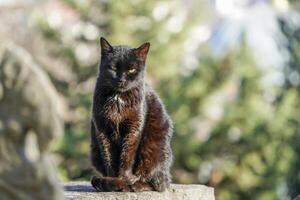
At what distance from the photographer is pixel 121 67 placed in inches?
225

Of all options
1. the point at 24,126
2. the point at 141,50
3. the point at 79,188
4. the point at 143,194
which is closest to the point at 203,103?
the point at 79,188

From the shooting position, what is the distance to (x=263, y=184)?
11531 millimetres

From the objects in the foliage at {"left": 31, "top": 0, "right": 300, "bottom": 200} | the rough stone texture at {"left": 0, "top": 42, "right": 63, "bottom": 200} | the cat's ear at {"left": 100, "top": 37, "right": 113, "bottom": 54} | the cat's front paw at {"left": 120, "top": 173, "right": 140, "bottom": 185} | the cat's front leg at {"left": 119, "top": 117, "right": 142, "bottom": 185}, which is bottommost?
the rough stone texture at {"left": 0, "top": 42, "right": 63, "bottom": 200}

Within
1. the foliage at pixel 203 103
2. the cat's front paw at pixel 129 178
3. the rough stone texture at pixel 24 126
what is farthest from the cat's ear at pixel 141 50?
the foliage at pixel 203 103

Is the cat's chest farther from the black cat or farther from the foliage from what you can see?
the foliage

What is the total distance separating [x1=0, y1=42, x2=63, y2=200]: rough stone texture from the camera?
123 inches

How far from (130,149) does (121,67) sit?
491 millimetres

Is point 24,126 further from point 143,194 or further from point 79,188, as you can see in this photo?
point 79,188

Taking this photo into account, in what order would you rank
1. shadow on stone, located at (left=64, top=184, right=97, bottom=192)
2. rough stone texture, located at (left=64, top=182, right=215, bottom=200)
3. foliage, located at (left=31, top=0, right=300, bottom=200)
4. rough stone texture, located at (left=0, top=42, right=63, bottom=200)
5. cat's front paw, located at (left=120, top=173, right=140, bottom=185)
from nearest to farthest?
rough stone texture, located at (left=0, top=42, right=63, bottom=200), rough stone texture, located at (left=64, top=182, right=215, bottom=200), cat's front paw, located at (left=120, top=173, right=140, bottom=185), shadow on stone, located at (left=64, top=184, right=97, bottom=192), foliage, located at (left=31, top=0, right=300, bottom=200)

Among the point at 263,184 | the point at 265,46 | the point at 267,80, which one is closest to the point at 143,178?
the point at 263,184

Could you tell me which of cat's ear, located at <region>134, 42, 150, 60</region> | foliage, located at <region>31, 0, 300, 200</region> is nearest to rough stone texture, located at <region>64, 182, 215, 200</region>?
cat's ear, located at <region>134, 42, 150, 60</region>

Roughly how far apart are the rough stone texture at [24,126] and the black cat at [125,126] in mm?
2490

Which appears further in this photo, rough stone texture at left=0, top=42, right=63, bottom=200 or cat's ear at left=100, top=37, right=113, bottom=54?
cat's ear at left=100, top=37, right=113, bottom=54

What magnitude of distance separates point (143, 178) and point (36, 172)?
2.68m
